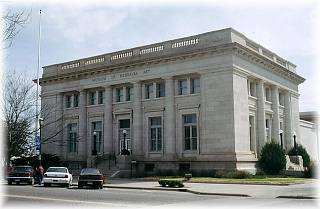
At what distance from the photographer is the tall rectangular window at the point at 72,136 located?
53094 mm

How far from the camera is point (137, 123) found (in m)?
47.0

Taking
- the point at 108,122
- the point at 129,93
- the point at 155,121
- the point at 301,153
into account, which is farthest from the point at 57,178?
the point at 301,153

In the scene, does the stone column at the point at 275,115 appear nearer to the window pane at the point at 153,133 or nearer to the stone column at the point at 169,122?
the stone column at the point at 169,122

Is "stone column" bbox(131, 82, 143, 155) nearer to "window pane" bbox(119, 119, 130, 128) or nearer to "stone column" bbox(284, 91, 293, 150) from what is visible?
"window pane" bbox(119, 119, 130, 128)

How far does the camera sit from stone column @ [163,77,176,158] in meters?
44.3

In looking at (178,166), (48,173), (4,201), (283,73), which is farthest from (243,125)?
(4,201)

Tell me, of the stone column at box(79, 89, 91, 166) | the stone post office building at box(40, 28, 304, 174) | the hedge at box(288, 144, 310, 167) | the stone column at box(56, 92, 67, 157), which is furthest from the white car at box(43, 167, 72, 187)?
the hedge at box(288, 144, 310, 167)

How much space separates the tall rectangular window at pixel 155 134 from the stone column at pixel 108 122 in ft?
17.0

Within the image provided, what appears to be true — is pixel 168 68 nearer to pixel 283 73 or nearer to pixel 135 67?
pixel 135 67

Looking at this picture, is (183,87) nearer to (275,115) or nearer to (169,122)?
(169,122)

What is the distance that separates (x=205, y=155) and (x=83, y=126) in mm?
16875

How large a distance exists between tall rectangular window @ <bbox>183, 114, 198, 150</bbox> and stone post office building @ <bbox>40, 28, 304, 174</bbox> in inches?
3.9

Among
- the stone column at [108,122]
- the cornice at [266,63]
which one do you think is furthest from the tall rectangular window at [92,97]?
the cornice at [266,63]

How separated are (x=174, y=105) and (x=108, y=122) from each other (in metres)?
8.79
